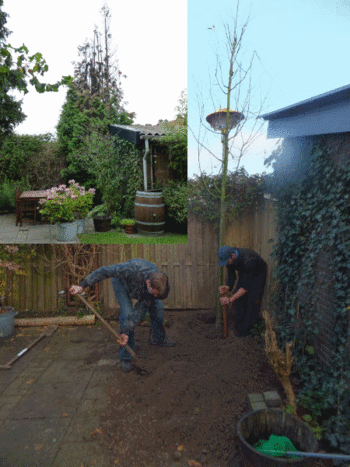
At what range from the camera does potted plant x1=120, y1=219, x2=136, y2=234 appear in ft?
19.6

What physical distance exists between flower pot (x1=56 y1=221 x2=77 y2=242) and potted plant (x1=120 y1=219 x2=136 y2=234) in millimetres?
796

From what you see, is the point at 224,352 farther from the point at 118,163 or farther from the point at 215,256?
the point at 118,163

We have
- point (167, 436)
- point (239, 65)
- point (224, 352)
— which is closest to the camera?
point (167, 436)

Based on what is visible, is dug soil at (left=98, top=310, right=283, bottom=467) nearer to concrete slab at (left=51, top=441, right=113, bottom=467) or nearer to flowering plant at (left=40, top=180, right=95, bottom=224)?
concrete slab at (left=51, top=441, right=113, bottom=467)

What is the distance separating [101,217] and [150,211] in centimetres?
87

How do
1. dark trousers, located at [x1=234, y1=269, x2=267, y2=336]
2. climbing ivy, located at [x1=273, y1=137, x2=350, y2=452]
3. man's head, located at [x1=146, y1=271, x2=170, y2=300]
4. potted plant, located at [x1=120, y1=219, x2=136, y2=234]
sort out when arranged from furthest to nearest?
potted plant, located at [x1=120, y1=219, x2=136, y2=234]
dark trousers, located at [x1=234, y1=269, x2=267, y2=336]
man's head, located at [x1=146, y1=271, x2=170, y2=300]
climbing ivy, located at [x1=273, y1=137, x2=350, y2=452]

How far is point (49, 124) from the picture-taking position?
A: 5410mm

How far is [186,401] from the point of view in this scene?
3320mm

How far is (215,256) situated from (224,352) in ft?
6.22

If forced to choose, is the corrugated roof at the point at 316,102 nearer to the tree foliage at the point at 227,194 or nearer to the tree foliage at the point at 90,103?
the tree foliage at the point at 227,194

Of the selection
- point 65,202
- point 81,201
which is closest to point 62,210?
point 65,202

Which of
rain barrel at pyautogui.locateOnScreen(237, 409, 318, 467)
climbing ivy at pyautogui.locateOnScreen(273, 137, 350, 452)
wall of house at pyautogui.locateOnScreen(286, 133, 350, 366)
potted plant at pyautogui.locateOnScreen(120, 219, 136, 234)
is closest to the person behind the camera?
rain barrel at pyautogui.locateOnScreen(237, 409, 318, 467)

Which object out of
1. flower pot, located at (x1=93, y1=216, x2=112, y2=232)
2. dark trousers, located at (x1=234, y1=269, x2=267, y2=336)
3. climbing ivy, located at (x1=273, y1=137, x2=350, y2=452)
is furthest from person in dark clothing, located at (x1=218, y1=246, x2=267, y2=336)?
flower pot, located at (x1=93, y1=216, x2=112, y2=232)

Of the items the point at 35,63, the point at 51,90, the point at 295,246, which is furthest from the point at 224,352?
the point at 35,63
